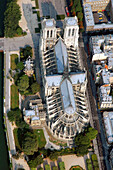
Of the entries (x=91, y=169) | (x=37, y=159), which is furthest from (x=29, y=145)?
(x=91, y=169)

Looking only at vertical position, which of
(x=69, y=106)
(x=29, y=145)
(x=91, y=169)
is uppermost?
(x=69, y=106)

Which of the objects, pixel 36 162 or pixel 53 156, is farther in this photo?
pixel 53 156

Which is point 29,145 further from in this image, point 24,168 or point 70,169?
point 70,169

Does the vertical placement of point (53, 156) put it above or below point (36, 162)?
above

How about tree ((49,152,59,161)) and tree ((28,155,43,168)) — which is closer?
tree ((28,155,43,168))

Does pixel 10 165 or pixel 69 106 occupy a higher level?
pixel 69 106

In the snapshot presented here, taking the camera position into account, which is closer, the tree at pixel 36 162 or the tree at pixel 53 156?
the tree at pixel 36 162

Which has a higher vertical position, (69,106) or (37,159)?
(69,106)

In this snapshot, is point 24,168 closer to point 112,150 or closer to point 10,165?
point 10,165

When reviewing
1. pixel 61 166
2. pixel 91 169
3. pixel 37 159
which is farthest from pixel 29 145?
pixel 91 169
